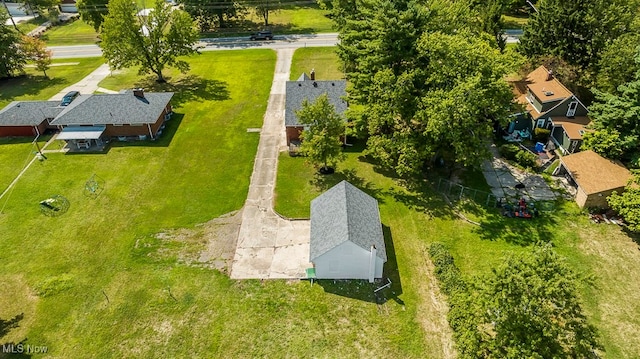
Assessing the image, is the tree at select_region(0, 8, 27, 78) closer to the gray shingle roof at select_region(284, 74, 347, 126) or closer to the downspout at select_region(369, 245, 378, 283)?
the gray shingle roof at select_region(284, 74, 347, 126)

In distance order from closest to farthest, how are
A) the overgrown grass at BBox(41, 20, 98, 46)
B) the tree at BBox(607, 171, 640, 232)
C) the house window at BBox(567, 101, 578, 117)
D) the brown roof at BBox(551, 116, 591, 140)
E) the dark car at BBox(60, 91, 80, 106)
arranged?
the tree at BBox(607, 171, 640, 232) < the brown roof at BBox(551, 116, 591, 140) < the house window at BBox(567, 101, 578, 117) < the dark car at BBox(60, 91, 80, 106) < the overgrown grass at BBox(41, 20, 98, 46)

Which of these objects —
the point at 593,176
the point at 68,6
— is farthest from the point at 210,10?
the point at 593,176

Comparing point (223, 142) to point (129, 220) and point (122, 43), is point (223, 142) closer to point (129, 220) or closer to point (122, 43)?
point (129, 220)

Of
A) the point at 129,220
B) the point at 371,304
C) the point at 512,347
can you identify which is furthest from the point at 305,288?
the point at 129,220

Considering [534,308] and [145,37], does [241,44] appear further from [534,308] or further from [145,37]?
[534,308]

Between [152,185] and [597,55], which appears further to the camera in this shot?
[597,55]

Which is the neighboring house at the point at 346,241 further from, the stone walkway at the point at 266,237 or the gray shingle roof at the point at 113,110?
the gray shingle roof at the point at 113,110

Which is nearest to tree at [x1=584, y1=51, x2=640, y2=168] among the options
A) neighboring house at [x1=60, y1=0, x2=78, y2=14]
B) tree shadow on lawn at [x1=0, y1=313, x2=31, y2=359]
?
tree shadow on lawn at [x1=0, y1=313, x2=31, y2=359]
